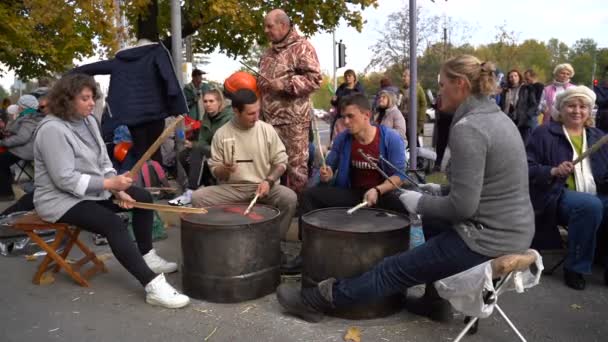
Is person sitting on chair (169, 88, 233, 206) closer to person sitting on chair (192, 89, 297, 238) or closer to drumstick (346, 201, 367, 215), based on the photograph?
person sitting on chair (192, 89, 297, 238)

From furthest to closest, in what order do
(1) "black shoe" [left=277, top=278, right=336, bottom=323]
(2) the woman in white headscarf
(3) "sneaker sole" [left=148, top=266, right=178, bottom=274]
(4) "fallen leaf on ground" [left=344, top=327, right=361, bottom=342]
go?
(2) the woman in white headscarf, (3) "sneaker sole" [left=148, top=266, right=178, bottom=274], (1) "black shoe" [left=277, top=278, right=336, bottom=323], (4) "fallen leaf on ground" [left=344, top=327, right=361, bottom=342]

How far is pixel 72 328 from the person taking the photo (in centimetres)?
314

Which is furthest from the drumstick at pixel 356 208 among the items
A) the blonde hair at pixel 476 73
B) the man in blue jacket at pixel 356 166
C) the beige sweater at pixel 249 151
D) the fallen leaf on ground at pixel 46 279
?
the fallen leaf on ground at pixel 46 279

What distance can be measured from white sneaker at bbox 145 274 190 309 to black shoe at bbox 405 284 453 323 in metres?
1.40

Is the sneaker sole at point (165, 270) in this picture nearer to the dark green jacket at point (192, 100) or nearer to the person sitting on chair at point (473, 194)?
the person sitting on chair at point (473, 194)

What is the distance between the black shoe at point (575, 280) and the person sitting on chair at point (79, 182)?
2508mm

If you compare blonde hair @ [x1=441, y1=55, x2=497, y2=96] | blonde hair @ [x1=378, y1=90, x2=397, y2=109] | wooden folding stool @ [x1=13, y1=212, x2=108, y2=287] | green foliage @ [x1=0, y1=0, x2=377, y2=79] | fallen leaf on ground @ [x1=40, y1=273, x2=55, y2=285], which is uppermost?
green foliage @ [x1=0, y1=0, x2=377, y2=79]

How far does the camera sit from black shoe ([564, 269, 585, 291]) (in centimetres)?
368

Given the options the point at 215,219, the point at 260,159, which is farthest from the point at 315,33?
the point at 215,219

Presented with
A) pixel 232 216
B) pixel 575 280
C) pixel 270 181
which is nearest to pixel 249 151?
pixel 270 181

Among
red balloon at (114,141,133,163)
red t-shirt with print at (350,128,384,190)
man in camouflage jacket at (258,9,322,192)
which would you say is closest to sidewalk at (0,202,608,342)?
red t-shirt with print at (350,128,384,190)

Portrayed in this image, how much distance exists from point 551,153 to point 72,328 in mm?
3304

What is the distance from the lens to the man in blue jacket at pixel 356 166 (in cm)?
384

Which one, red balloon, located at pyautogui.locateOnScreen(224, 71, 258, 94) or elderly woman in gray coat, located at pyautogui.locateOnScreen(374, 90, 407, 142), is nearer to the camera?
red balloon, located at pyautogui.locateOnScreen(224, 71, 258, 94)
